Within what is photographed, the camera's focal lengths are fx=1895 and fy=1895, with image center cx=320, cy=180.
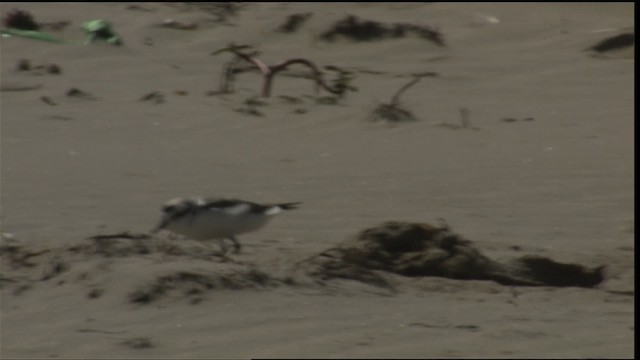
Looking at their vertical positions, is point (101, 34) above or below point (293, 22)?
below

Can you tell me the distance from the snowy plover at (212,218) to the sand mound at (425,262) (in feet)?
0.88

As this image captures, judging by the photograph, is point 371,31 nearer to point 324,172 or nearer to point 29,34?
point 29,34

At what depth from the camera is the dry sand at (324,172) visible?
17.4 feet

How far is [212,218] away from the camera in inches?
247

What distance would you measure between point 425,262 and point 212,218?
2.36 ft

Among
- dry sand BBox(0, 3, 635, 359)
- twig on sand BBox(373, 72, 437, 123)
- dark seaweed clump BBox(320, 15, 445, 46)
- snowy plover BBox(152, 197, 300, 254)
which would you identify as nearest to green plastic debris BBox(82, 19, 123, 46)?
dry sand BBox(0, 3, 635, 359)

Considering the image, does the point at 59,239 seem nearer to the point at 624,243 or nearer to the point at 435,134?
the point at 624,243

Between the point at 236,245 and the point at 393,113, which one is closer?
the point at 236,245

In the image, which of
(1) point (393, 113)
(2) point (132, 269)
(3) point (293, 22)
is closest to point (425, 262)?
(2) point (132, 269)

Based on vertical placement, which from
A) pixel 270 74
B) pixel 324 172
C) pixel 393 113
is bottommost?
pixel 324 172

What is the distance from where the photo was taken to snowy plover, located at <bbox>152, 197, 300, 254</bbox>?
629 cm

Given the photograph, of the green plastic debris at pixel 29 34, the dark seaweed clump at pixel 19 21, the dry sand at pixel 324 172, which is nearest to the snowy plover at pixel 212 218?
the dry sand at pixel 324 172

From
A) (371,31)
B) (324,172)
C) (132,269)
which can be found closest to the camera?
(132,269)

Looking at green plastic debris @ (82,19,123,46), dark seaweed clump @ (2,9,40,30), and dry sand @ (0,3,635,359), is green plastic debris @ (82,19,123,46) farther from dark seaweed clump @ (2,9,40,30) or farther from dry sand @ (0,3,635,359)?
dark seaweed clump @ (2,9,40,30)
